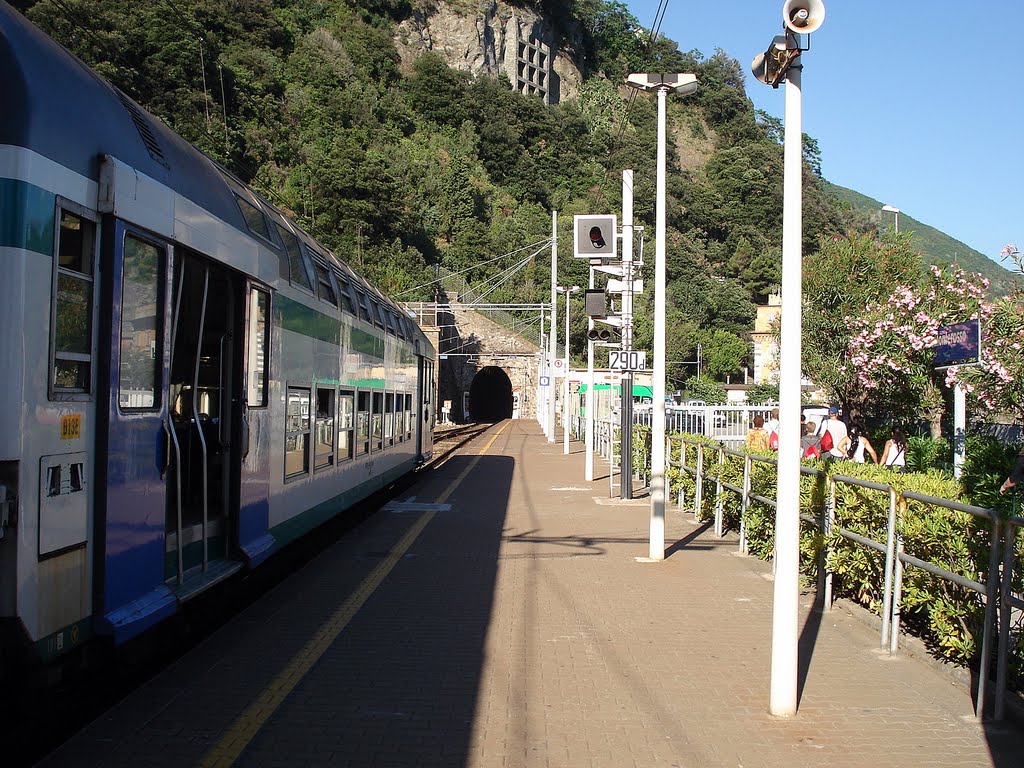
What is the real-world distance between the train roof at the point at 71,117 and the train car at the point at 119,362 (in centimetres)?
1

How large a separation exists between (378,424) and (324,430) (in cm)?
397

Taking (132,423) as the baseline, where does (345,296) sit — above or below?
above

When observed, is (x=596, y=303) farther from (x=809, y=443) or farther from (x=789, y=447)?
(x=789, y=447)

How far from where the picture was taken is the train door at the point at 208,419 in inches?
266

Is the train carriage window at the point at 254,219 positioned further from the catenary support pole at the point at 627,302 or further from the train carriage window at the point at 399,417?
the train carriage window at the point at 399,417

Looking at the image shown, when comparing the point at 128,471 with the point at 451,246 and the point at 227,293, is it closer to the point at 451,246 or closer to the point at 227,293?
the point at 227,293

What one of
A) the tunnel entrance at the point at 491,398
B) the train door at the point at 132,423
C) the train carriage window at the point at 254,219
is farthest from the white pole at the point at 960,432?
the tunnel entrance at the point at 491,398

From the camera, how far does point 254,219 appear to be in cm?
828

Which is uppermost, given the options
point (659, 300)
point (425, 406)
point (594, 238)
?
point (594, 238)

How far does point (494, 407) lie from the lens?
92625 millimetres

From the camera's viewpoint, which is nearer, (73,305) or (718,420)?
(73,305)

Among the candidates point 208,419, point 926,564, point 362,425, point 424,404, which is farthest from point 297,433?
point 424,404

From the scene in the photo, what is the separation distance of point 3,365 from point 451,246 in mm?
87836

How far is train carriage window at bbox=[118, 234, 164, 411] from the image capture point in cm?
523
